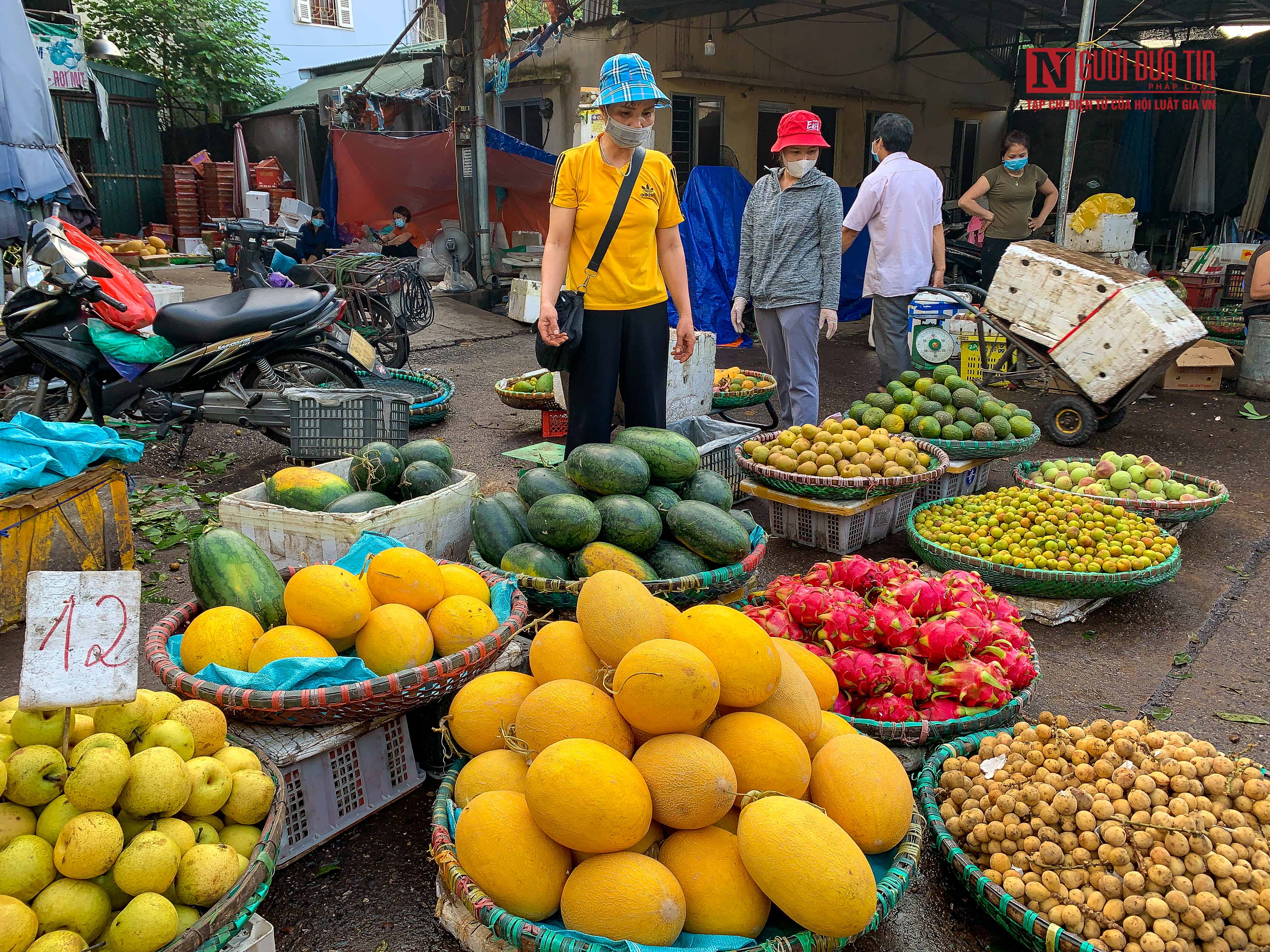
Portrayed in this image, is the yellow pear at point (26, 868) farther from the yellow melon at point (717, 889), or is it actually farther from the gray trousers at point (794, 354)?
the gray trousers at point (794, 354)

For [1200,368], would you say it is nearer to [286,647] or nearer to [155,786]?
[286,647]

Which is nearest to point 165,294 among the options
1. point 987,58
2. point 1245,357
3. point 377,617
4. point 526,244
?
point 526,244

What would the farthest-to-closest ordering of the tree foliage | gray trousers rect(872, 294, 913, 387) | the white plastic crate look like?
1. the tree foliage
2. gray trousers rect(872, 294, 913, 387)
3. the white plastic crate

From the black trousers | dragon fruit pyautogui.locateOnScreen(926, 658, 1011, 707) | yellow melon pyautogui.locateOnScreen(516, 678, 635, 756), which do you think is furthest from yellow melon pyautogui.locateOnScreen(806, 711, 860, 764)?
the black trousers

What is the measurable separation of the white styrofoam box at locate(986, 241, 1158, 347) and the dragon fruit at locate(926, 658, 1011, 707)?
14.4 feet

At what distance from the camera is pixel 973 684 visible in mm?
2895

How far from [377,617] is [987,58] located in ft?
56.6

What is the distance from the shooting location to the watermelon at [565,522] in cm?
322

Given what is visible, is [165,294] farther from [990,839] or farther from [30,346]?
[990,839]

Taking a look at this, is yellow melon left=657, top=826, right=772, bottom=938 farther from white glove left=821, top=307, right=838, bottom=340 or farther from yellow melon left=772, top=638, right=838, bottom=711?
white glove left=821, top=307, right=838, bottom=340

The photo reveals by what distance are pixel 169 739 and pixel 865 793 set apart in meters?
1.56

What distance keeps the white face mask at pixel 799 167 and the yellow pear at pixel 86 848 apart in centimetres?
507

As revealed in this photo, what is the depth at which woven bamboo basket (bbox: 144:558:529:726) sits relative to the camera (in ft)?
7.57

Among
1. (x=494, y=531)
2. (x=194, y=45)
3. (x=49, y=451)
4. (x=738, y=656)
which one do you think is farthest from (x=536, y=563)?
(x=194, y=45)
